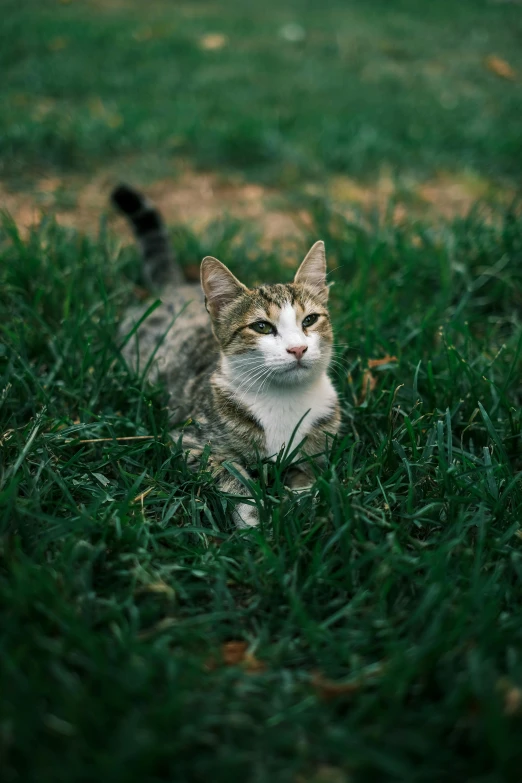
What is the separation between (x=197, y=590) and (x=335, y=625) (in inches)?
16.7

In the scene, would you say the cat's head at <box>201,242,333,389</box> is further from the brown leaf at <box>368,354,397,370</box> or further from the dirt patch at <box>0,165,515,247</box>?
Answer: the dirt patch at <box>0,165,515,247</box>

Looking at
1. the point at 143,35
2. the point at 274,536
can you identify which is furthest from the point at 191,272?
the point at 143,35

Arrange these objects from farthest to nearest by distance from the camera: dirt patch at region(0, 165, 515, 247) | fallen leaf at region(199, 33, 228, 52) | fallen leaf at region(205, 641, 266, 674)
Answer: fallen leaf at region(199, 33, 228, 52), dirt patch at region(0, 165, 515, 247), fallen leaf at region(205, 641, 266, 674)

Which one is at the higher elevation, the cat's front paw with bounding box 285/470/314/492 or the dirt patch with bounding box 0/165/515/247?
the dirt patch with bounding box 0/165/515/247

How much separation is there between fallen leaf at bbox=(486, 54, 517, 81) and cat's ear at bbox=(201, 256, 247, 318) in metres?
6.51

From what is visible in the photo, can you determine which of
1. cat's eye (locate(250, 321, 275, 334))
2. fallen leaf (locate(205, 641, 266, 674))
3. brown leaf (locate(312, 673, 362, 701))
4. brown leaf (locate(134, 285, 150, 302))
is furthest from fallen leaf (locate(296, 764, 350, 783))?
brown leaf (locate(134, 285, 150, 302))

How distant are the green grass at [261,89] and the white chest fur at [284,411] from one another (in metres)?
3.22

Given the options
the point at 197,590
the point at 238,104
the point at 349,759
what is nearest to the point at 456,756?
the point at 349,759

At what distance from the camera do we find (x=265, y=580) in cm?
188

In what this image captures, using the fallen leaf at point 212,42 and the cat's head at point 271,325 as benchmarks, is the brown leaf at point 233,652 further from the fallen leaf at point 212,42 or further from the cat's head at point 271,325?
the fallen leaf at point 212,42

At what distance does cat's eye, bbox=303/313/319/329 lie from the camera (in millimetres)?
2569

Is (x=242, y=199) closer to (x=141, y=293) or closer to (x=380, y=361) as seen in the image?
(x=141, y=293)

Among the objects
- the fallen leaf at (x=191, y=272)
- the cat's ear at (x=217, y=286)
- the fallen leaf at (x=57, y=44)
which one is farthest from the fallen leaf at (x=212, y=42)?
the cat's ear at (x=217, y=286)

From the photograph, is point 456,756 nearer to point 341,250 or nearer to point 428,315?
point 428,315
